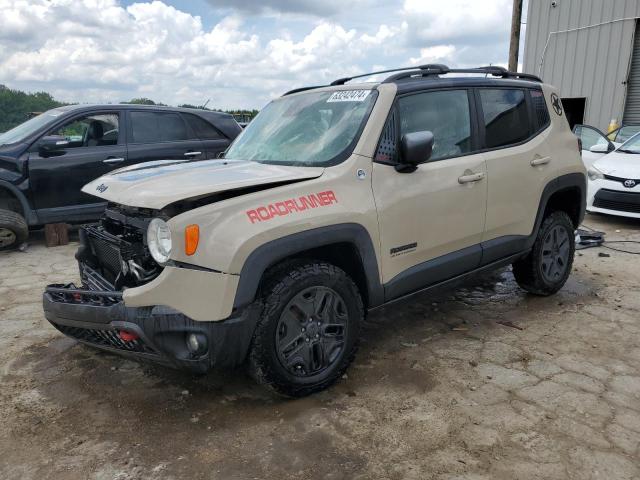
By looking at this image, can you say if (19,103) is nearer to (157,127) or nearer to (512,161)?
(157,127)

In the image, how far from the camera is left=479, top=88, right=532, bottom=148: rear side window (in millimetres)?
3834

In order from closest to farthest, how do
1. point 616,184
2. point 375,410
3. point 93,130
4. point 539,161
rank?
point 375,410
point 539,161
point 93,130
point 616,184

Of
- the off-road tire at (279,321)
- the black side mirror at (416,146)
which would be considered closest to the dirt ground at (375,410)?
the off-road tire at (279,321)

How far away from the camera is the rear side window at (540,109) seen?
4242 mm

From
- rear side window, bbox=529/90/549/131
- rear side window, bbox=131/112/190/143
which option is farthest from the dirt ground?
rear side window, bbox=131/112/190/143

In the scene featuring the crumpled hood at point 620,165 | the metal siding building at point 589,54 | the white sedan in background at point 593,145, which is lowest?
the crumpled hood at point 620,165

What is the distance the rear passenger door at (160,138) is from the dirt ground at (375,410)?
125 inches

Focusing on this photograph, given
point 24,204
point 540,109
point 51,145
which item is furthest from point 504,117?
point 24,204

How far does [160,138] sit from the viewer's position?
23.1ft

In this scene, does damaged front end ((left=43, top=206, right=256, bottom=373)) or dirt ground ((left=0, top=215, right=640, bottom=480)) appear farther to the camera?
damaged front end ((left=43, top=206, right=256, bottom=373))

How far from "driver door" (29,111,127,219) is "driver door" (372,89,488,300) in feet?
14.3

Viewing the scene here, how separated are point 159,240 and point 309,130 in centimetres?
132

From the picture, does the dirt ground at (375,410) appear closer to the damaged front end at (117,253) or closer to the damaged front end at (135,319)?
the damaged front end at (135,319)

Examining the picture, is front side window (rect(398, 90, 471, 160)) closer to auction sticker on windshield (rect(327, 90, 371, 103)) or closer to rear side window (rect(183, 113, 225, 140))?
auction sticker on windshield (rect(327, 90, 371, 103))
